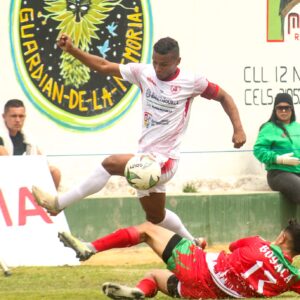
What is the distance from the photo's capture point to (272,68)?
18.1m

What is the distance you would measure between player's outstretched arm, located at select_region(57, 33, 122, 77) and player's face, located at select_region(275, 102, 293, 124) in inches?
221

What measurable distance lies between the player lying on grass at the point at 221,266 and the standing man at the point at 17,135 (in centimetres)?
514

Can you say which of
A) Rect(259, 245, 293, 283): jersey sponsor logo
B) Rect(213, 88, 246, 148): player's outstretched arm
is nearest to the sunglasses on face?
Rect(213, 88, 246, 148): player's outstretched arm

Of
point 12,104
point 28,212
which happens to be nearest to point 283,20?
point 12,104

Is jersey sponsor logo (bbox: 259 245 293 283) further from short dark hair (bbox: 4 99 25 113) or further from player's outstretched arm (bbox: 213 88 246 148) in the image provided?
short dark hair (bbox: 4 99 25 113)

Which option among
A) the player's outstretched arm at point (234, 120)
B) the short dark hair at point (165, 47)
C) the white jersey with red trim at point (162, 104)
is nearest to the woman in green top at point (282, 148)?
the player's outstretched arm at point (234, 120)

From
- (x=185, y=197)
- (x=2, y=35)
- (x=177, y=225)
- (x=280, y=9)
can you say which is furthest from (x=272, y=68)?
(x=177, y=225)

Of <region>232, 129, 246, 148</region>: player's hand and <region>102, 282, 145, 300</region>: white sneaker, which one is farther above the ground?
<region>232, 129, 246, 148</region>: player's hand

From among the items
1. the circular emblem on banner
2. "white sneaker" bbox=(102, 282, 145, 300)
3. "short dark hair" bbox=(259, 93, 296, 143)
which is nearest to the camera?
"white sneaker" bbox=(102, 282, 145, 300)

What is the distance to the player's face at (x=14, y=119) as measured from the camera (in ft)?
53.5

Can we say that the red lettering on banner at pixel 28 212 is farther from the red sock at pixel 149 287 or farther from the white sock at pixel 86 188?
the red sock at pixel 149 287

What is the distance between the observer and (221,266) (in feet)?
36.0

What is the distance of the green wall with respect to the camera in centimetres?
1644

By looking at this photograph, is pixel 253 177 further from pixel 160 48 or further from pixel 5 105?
pixel 160 48
